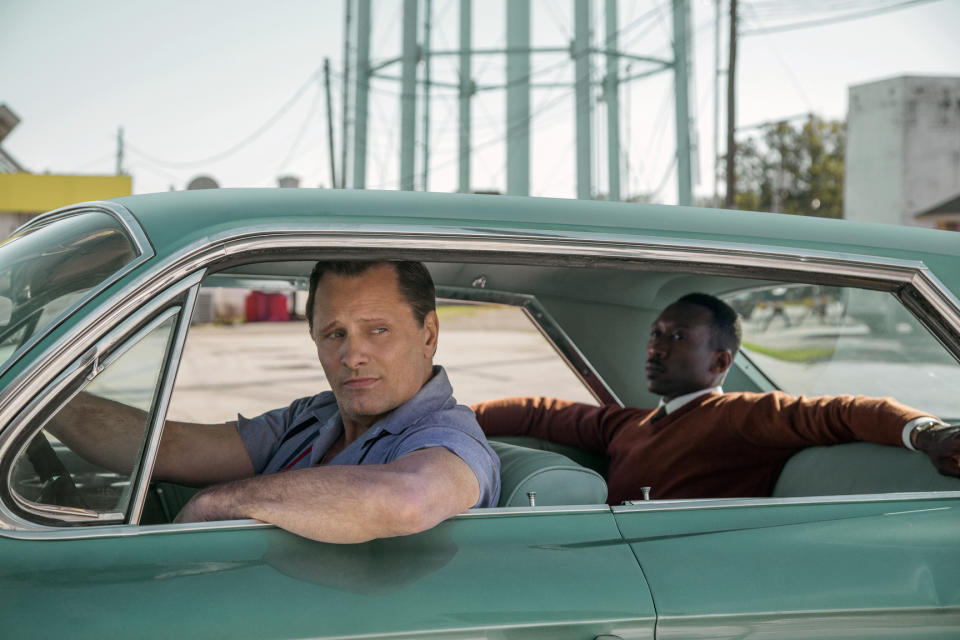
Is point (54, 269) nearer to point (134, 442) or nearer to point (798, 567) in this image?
point (134, 442)

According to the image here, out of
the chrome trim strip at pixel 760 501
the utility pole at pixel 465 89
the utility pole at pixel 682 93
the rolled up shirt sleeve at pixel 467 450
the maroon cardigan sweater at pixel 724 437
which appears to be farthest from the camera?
the utility pole at pixel 465 89

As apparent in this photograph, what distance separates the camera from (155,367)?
1661mm

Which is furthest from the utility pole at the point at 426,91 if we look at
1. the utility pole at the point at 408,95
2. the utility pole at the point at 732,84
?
the utility pole at the point at 732,84

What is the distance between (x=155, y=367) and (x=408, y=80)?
21585 millimetres

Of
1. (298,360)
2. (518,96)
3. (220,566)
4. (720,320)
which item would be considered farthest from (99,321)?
(518,96)

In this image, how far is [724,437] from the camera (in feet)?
9.41

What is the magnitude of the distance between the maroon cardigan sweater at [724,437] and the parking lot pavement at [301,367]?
0.61 metres

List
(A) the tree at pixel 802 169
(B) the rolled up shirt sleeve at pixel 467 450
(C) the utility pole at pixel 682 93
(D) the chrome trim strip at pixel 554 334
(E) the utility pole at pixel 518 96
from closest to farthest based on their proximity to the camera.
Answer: (B) the rolled up shirt sleeve at pixel 467 450 < (D) the chrome trim strip at pixel 554 334 < (E) the utility pole at pixel 518 96 < (C) the utility pole at pixel 682 93 < (A) the tree at pixel 802 169

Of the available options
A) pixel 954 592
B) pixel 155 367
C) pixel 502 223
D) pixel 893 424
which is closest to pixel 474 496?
pixel 502 223

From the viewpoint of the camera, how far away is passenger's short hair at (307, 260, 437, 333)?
2148 millimetres

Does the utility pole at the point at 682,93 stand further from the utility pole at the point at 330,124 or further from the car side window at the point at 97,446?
the car side window at the point at 97,446

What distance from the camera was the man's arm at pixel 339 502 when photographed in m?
1.61

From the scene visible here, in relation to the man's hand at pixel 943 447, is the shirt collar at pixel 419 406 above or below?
above

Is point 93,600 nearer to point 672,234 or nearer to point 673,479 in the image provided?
point 672,234
